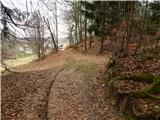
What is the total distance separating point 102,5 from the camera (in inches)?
1097

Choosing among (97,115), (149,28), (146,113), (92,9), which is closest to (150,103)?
(146,113)

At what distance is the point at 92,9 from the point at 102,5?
312cm

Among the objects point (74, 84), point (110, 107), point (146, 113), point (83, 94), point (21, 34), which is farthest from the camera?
point (74, 84)

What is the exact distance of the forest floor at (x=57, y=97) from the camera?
11656 mm

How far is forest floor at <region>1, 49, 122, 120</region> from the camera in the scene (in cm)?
1166

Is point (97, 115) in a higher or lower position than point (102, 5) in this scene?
lower

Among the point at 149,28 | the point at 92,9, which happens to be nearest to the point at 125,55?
the point at 149,28

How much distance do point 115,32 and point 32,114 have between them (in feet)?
63.1

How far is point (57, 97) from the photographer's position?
13438 mm

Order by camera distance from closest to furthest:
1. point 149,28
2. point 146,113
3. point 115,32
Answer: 1. point 146,113
2. point 149,28
3. point 115,32

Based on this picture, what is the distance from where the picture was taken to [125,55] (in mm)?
17344

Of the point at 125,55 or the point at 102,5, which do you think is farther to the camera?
the point at 102,5

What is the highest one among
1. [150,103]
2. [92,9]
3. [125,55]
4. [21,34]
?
[92,9]

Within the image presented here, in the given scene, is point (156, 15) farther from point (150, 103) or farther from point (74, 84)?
point (150, 103)
